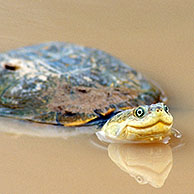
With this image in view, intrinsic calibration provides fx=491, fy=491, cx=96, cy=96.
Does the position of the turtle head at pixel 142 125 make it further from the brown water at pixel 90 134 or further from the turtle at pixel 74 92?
the brown water at pixel 90 134

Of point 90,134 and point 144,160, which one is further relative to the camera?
point 90,134

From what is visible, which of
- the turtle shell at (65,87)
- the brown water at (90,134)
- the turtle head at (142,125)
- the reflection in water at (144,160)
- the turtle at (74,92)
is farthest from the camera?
the turtle shell at (65,87)

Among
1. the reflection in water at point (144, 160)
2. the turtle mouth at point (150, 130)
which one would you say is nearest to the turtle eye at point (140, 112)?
the turtle mouth at point (150, 130)

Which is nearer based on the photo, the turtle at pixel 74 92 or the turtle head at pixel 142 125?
the turtle head at pixel 142 125

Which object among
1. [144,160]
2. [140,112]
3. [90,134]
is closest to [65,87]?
[90,134]

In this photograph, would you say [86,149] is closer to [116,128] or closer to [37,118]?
[116,128]

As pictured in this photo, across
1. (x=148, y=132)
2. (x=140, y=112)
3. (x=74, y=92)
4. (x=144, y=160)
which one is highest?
(x=74, y=92)

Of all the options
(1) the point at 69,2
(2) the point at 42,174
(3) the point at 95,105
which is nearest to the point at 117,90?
(3) the point at 95,105

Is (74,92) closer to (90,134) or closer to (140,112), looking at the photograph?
(90,134)

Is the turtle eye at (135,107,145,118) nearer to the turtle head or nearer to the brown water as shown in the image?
the turtle head

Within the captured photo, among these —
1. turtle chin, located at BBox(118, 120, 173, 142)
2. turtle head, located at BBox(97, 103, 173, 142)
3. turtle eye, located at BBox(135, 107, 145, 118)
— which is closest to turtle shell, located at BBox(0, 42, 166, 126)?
turtle head, located at BBox(97, 103, 173, 142)
